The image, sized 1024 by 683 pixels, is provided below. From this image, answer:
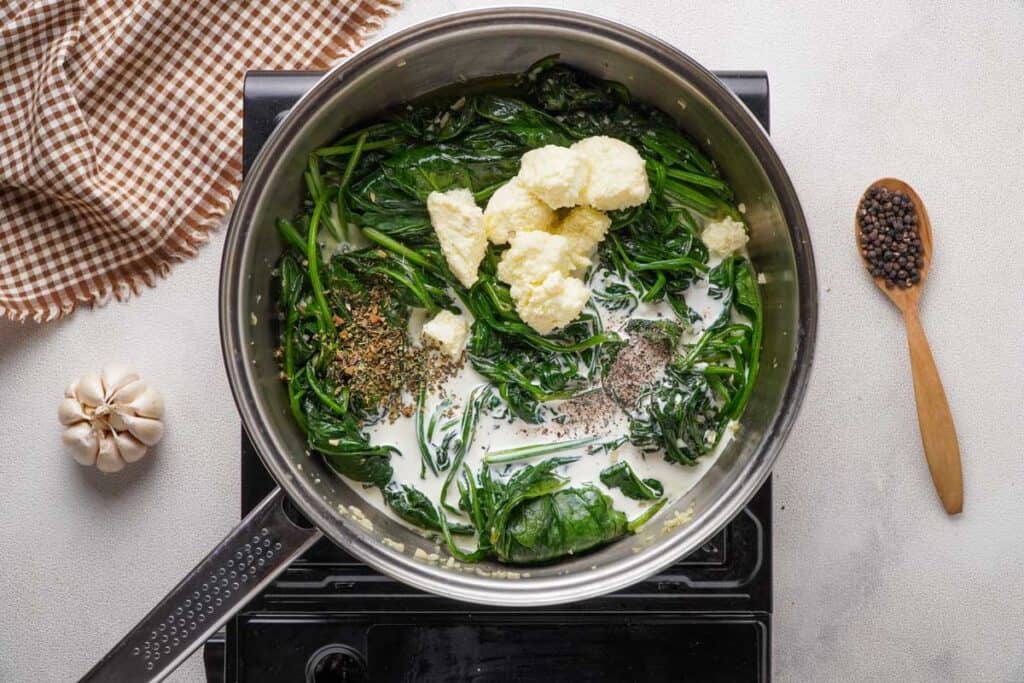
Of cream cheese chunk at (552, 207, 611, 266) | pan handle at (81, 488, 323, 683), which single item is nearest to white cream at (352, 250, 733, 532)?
cream cheese chunk at (552, 207, 611, 266)

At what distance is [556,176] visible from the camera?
6.91 ft

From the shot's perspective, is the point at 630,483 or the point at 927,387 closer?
the point at 630,483

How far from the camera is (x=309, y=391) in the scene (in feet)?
7.36

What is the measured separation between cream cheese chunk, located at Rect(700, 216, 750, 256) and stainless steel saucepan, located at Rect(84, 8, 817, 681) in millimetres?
74

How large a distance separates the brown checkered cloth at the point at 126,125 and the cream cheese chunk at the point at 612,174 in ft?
2.47

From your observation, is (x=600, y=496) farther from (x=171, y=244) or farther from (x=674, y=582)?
(x=171, y=244)

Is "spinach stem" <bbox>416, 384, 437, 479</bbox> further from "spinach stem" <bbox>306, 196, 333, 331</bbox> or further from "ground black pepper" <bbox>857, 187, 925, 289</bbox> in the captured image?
"ground black pepper" <bbox>857, 187, 925, 289</bbox>

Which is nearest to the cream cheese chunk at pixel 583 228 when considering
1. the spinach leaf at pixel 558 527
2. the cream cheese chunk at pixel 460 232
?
the cream cheese chunk at pixel 460 232

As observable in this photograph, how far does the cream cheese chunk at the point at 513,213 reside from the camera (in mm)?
2172

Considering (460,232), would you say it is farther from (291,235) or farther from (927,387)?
(927,387)

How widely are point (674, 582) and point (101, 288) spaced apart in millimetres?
1766

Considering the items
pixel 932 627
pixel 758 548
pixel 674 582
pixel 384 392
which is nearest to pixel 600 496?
pixel 674 582

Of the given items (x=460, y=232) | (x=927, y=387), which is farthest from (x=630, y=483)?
(x=927, y=387)

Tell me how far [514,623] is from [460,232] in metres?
0.99
